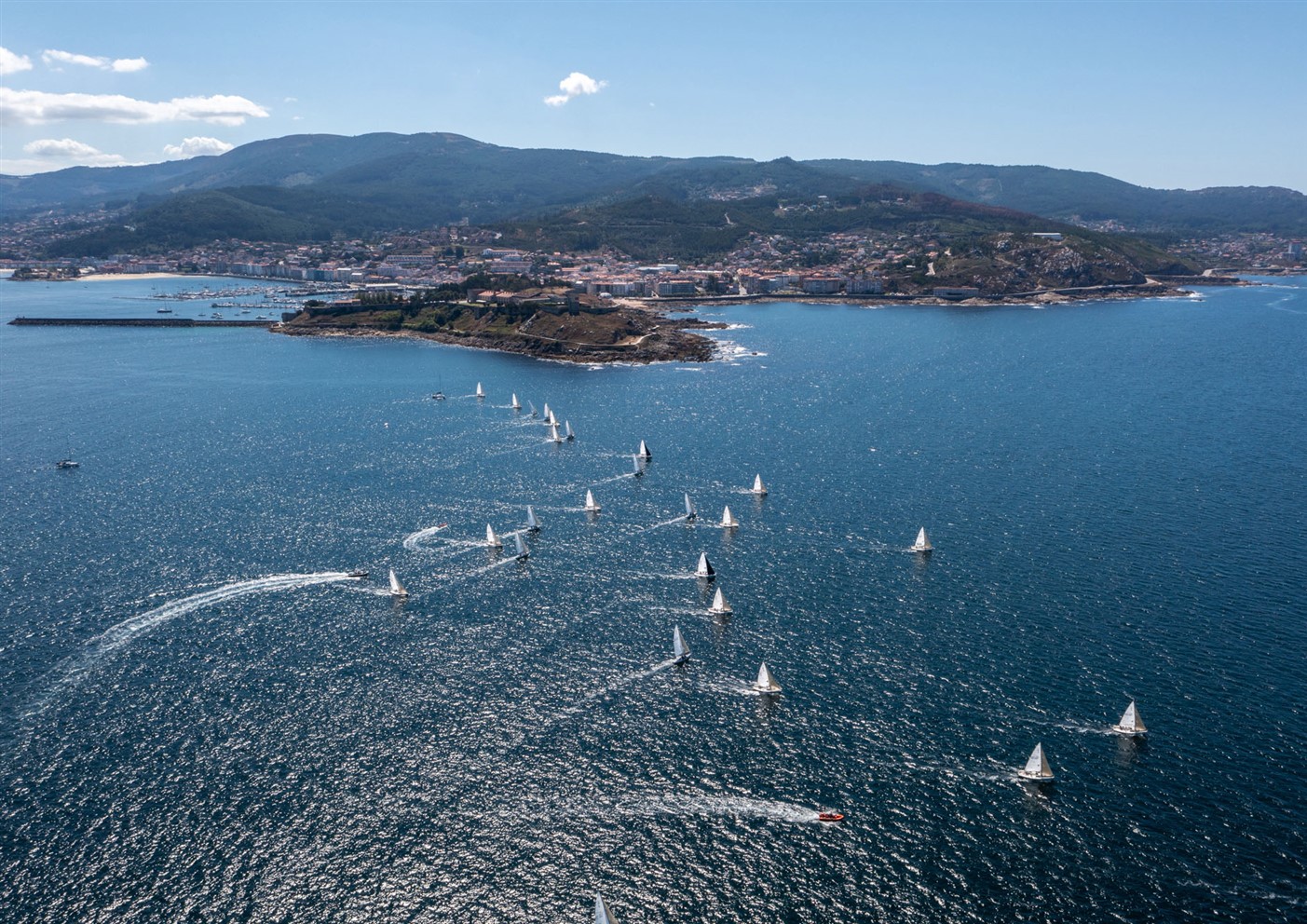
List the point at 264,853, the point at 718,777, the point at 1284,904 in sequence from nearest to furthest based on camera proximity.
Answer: the point at 1284,904, the point at 264,853, the point at 718,777

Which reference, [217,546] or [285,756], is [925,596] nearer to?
[285,756]

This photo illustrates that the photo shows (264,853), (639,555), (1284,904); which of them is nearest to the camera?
(1284,904)

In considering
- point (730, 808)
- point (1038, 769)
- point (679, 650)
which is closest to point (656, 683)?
point (679, 650)

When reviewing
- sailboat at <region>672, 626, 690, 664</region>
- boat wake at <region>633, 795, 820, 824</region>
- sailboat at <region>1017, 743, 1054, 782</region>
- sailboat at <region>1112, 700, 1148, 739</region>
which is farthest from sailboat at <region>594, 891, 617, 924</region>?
sailboat at <region>1112, 700, 1148, 739</region>

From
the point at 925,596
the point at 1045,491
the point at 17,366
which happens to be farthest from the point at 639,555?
the point at 17,366

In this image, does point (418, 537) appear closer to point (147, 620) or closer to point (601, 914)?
point (147, 620)

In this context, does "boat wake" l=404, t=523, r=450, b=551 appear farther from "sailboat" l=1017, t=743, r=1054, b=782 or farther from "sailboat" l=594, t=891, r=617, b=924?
"sailboat" l=1017, t=743, r=1054, b=782
